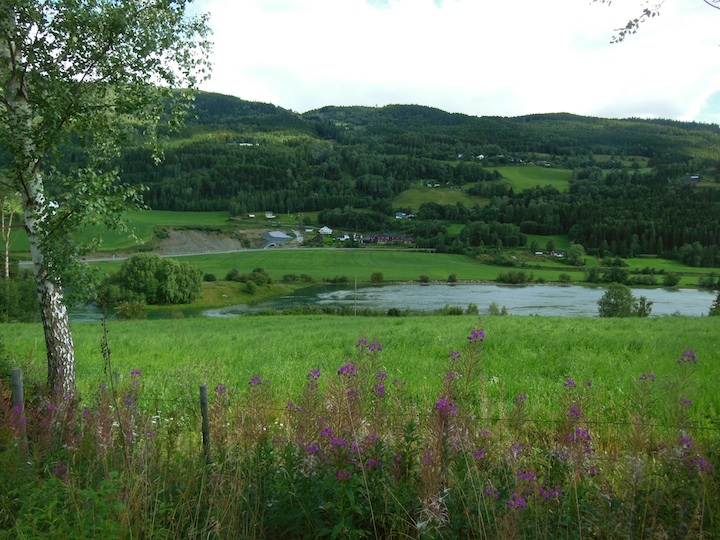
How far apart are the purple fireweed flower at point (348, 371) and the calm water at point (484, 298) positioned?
5426 cm

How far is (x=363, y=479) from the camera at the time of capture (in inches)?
142

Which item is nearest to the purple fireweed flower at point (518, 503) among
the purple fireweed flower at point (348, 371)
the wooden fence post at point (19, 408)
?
the purple fireweed flower at point (348, 371)

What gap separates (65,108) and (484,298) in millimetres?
73061

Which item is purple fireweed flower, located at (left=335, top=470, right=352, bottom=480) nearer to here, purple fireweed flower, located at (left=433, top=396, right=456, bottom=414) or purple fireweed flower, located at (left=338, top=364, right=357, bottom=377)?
purple fireweed flower, located at (left=433, top=396, right=456, bottom=414)

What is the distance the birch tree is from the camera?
21.9ft

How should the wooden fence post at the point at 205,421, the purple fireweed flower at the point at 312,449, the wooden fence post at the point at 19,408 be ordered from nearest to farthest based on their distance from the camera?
the purple fireweed flower at the point at 312,449
the wooden fence post at the point at 205,421
the wooden fence post at the point at 19,408

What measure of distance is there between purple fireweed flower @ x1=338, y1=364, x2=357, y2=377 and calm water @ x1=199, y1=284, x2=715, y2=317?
54259 millimetres

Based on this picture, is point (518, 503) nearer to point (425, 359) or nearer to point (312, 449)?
point (312, 449)

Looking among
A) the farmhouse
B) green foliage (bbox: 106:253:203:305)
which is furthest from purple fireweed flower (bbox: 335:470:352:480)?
the farmhouse

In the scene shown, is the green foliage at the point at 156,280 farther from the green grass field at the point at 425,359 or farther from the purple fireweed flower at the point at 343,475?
the purple fireweed flower at the point at 343,475

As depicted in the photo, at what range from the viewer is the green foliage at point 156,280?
230ft

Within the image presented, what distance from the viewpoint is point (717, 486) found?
3656 millimetres

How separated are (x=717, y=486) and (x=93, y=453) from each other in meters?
5.78

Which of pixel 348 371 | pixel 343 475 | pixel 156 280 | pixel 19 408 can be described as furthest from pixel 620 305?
pixel 156 280
